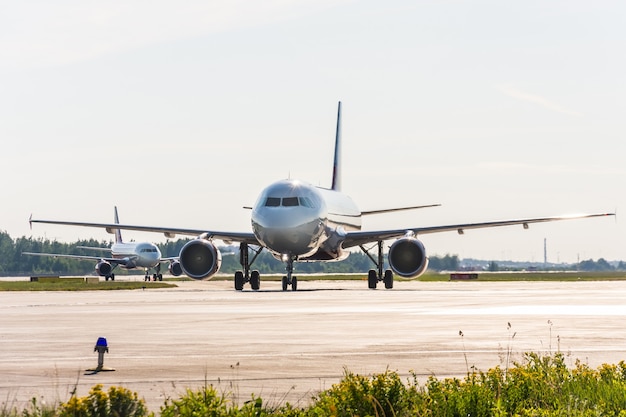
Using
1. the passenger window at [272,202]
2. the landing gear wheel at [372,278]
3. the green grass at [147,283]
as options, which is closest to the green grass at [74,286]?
the green grass at [147,283]

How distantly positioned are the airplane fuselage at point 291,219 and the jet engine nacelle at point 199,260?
202 centimetres

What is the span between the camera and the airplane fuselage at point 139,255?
9562 cm

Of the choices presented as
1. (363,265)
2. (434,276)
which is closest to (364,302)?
(434,276)

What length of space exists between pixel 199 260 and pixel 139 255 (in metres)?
53.6

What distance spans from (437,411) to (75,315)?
16993 mm

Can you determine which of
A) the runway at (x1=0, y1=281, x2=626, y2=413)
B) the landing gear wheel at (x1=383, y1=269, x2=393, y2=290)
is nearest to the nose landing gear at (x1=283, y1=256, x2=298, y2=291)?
the landing gear wheel at (x1=383, y1=269, x2=393, y2=290)

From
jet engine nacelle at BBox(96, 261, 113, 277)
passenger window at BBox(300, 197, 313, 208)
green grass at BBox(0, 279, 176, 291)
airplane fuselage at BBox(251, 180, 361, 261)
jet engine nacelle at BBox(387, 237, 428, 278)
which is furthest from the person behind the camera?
jet engine nacelle at BBox(96, 261, 113, 277)

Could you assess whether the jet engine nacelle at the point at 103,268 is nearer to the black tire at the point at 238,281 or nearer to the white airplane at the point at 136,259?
the white airplane at the point at 136,259

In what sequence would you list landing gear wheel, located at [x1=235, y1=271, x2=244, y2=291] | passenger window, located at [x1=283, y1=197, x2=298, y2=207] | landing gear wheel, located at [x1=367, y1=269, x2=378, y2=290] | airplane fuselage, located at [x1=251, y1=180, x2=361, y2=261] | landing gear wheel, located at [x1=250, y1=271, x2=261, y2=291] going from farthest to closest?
1. landing gear wheel, located at [x1=367, y1=269, x2=378, y2=290]
2. landing gear wheel, located at [x1=235, y1=271, x2=244, y2=291]
3. landing gear wheel, located at [x1=250, y1=271, x2=261, y2=291]
4. passenger window, located at [x1=283, y1=197, x2=298, y2=207]
5. airplane fuselage, located at [x1=251, y1=180, x2=361, y2=261]

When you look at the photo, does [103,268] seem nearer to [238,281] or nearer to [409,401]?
[238,281]

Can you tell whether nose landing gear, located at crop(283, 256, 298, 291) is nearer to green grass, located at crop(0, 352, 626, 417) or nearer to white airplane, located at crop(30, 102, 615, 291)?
white airplane, located at crop(30, 102, 615, 291)

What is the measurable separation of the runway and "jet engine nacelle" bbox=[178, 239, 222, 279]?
14656mm

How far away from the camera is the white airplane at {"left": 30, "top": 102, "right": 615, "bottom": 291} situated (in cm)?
4303

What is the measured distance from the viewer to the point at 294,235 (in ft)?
141
